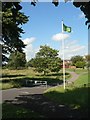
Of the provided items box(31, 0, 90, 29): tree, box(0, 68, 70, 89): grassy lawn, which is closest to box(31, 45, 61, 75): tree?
box(0, 68, 70, 89): grassy lawn

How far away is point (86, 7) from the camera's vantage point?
11195mm

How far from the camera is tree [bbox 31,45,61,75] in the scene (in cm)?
7381

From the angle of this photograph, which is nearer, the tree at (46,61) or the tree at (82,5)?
the tree at (82,5)

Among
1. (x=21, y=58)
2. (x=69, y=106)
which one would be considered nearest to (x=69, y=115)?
(x=69, y=106)

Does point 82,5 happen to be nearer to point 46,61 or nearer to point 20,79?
point 20,79

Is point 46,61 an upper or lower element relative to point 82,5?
upper

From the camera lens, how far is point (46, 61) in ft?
243

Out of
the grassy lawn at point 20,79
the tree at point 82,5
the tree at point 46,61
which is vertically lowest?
the grassy lawn at point 20,79

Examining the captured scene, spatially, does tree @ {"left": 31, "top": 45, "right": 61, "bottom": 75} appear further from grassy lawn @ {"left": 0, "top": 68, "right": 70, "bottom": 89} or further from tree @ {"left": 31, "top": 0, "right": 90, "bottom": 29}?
tree @ {"left": 31, "top": 0, "right": 90, "bottom": 29}

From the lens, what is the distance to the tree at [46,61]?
73.8 m

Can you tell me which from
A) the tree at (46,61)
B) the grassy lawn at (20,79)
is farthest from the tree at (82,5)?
the tree at (46,61)

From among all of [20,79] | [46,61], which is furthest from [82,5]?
[46,61]

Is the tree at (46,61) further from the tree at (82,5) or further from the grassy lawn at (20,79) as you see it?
the tree at (82,5)

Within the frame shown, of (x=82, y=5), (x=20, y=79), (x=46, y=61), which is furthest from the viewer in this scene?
(x=46, y=61)
